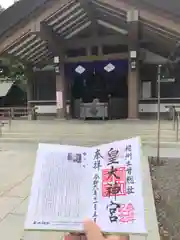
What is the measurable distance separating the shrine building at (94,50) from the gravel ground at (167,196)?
18.8 ft

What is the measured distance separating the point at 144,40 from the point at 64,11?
391 centimetres

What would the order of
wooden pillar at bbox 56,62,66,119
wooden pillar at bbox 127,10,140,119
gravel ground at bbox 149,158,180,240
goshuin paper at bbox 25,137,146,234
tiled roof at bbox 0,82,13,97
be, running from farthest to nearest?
1. tiled roof at bbox 0,82,13,97
2. wooden pillar at bbox 56,62,66,119
3. wooden pillar at bbox 127,10,140,119
4. gravel ground at bbox 149,158,180,240
5. goshuin paper at bbox 25,137,146,234

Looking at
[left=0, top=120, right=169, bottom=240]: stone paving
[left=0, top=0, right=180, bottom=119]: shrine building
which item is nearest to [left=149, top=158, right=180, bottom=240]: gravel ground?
[left=0, top=120, right=169, bottom=240]: stone paving

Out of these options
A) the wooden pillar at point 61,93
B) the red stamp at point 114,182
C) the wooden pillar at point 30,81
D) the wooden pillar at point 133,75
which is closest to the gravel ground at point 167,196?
the red stamp at point 114,182

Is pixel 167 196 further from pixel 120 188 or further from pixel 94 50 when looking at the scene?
pixel 94 50

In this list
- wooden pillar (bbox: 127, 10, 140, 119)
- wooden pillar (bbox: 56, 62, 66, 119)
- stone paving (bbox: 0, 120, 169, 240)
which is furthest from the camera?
wooden pillar (bbox: 56, 62, 66, 119)

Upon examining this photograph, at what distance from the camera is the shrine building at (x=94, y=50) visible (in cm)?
1034

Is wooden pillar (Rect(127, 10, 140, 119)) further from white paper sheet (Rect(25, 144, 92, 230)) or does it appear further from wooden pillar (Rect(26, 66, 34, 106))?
white paper sheet (Rect(25, 144, 92, 230))

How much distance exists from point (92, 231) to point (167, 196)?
8.76ft

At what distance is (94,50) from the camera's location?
14258mm

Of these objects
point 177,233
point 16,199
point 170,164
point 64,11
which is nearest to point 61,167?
point 177,233

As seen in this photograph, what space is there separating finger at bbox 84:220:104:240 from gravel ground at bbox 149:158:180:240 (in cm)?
166

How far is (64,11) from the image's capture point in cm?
1097

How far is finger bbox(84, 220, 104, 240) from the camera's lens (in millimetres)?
1287
